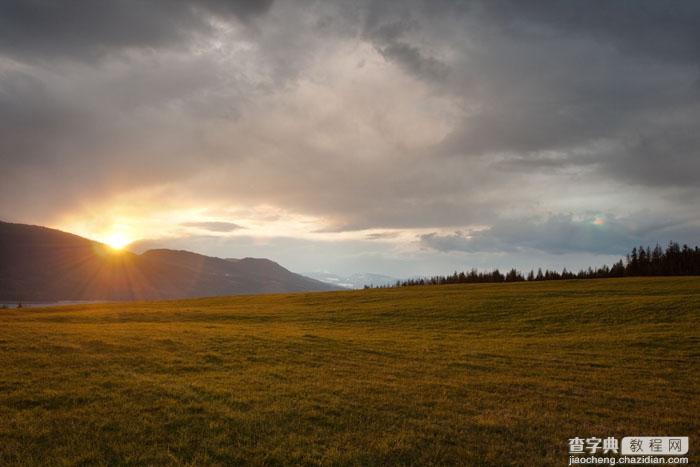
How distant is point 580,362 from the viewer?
92.6 feet

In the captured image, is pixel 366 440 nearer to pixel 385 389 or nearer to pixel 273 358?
pixel 385 389

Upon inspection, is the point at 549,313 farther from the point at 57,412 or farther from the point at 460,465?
the point at 57,412

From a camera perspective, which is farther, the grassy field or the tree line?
the tree line

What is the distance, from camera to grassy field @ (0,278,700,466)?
538 inches

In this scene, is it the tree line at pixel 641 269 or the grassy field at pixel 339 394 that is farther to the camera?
the tree line at pixel 641 269

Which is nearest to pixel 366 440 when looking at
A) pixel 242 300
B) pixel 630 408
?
pixel 630 408

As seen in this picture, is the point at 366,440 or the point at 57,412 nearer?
the point at 366,440

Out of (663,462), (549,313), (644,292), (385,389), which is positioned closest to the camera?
(663,462)

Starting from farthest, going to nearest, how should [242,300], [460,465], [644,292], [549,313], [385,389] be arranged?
[242,300] < [644,292] < [549,313] < [385,389] < [460,465]

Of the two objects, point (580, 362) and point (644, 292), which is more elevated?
point (644, 292)

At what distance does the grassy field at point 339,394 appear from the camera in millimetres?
13656

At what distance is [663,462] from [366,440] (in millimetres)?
9606

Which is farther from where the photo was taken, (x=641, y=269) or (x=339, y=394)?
(x=641, y=269)

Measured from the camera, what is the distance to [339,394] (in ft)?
63.6
